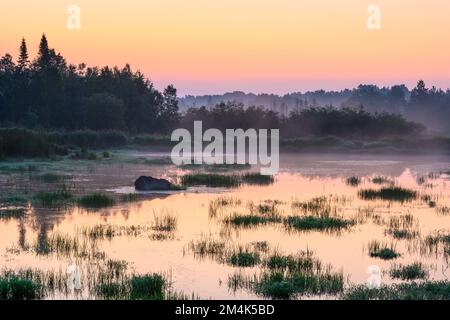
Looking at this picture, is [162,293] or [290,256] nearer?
[162,293]

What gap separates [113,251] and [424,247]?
984cm

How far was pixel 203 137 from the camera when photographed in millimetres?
109062

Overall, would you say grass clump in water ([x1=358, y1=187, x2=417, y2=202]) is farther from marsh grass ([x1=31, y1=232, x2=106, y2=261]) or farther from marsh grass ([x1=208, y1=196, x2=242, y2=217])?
marsh grass ([x1=31, y1=232, x2=106, y2=261])

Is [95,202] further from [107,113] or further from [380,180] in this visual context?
[107,113]

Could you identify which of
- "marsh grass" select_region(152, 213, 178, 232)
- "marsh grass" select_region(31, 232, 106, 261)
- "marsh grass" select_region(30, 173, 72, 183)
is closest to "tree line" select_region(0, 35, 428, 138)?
"marsh grass" select_region(30, 173, 72, 183)

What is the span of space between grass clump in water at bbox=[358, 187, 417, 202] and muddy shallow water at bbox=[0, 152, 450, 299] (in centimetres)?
54

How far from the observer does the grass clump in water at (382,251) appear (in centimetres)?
1983

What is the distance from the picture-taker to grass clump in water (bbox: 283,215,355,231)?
25.2 m

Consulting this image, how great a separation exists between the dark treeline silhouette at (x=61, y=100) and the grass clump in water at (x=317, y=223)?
78.6 m

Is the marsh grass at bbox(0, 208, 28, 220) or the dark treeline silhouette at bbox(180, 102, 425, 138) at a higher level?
the dark treeline silhouette at bbox(180, 102, 425, 138)

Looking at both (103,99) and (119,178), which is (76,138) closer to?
(103,99)

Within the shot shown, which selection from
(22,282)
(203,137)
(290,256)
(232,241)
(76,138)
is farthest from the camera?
(203,137)

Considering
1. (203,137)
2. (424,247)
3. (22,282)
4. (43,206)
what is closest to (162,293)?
(22,282)

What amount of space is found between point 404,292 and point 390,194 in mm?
21083
